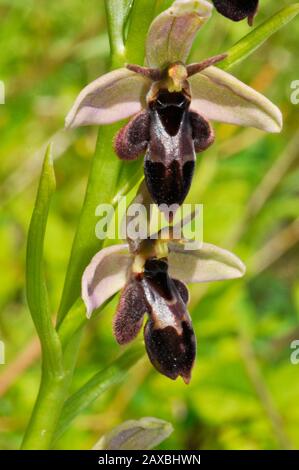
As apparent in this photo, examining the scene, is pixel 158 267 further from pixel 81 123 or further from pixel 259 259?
pixel 259 259

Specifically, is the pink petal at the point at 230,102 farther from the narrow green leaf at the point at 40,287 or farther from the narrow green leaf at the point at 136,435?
the narrow green leaf at the point at 136,435

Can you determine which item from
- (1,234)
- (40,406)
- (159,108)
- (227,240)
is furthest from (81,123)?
(1,234)

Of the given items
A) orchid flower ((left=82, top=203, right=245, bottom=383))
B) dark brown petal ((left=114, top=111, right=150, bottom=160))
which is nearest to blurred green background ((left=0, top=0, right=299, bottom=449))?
orchid flower ((left=82, top=203, right=245, bottom=383))

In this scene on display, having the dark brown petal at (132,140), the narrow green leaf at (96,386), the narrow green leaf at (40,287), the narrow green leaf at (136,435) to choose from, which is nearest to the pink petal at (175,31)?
the dark brown petal at (132,140)

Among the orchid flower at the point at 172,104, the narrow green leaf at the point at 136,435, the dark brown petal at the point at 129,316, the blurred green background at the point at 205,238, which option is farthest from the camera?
the blurred green background at the point at 205,238

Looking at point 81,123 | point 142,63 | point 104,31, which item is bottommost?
point 81,123
